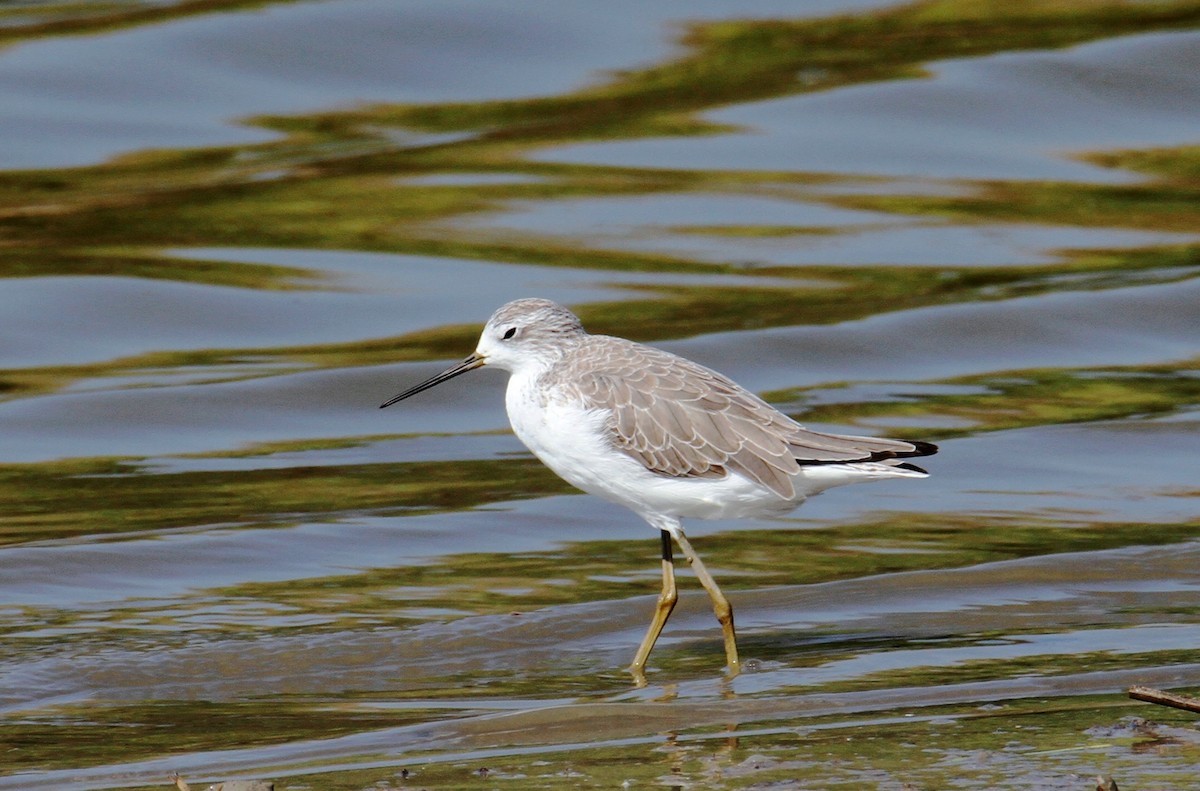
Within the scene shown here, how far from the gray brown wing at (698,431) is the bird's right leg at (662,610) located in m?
0.66

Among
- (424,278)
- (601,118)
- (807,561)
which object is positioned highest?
(601,118)

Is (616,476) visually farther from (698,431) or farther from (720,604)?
(720,604)

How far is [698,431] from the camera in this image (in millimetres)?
8102

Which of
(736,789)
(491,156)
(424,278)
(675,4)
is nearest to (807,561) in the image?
(736,789)

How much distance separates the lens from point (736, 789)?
18.6 feet

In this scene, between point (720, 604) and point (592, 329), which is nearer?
point (720, 604)

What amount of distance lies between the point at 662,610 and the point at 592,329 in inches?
229

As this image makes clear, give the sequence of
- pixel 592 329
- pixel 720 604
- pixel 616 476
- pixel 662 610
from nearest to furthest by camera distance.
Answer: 1. pixel 616 476
2. pixel 720 604
3. pixel 662 610
4. pixel 592 329

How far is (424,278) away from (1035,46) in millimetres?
8768

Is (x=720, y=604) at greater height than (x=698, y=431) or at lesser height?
lesser

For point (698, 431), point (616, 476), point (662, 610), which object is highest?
point (698, 431)

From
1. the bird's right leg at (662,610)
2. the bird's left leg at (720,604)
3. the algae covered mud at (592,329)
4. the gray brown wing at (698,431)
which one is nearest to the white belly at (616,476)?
the gray brown wing at (698,431)

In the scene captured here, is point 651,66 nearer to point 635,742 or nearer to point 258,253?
point 258,253

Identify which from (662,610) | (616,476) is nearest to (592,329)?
(662,610)
